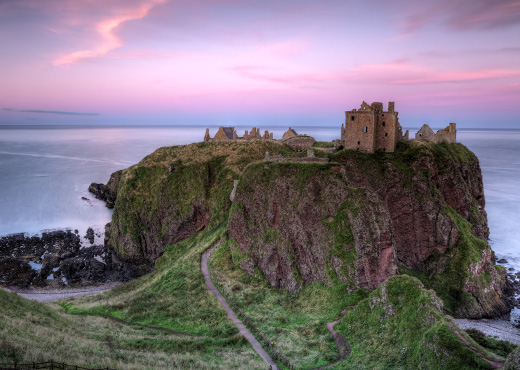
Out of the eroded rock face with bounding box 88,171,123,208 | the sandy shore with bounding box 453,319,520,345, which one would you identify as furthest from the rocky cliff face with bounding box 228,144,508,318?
the eroded rock face with bounding box 88,171,123,208

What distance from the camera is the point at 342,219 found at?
41906 millimetres

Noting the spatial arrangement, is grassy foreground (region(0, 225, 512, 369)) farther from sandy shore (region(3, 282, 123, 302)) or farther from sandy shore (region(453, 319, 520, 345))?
sandy shore (region(453, 319, 520, 345))

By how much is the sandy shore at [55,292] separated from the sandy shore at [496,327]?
4713cm

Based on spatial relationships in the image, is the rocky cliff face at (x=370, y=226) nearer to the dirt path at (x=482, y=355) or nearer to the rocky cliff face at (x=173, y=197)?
the dirt path at (x=482, y=355)

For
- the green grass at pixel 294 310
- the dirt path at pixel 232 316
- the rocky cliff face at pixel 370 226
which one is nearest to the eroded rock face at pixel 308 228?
the rocky cliff face at pixel 370 226

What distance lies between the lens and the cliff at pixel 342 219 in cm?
4141

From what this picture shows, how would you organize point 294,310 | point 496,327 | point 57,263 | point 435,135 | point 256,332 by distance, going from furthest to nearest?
1. point 435,135
2. point 57,263
3. point 496,327
4. point 294,310
5. point 256,332

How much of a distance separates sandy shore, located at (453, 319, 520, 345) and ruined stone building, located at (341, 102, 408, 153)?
24.6 meters

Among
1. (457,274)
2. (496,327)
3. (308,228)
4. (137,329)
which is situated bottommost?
(496,327)

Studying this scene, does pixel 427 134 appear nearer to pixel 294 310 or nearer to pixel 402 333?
pixel 294 310

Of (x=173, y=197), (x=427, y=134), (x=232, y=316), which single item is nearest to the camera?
(x=232, y=316)

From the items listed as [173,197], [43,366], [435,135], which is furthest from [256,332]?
[435,135]

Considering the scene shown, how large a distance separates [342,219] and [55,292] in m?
41.4

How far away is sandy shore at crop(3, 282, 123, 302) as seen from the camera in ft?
176
